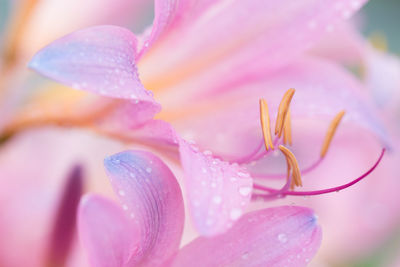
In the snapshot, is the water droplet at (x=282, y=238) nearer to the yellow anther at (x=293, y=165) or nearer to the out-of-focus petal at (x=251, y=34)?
the yellow anther at (x=293, y=165)

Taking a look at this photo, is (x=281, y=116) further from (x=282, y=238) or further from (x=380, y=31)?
(x=380, y=31)

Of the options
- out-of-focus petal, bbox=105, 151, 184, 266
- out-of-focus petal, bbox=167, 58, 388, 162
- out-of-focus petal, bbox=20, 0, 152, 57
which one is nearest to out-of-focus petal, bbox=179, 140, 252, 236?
out-of-focus petal, bbox=105, 151, 184, 266

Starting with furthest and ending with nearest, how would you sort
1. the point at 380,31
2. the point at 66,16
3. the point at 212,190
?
the point at 380,31
the point at 66,16
the point at 212,190

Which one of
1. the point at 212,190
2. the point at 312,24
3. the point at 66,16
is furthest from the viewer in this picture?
the point at 66,16

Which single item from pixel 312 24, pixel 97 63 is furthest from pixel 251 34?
pixel 97 63

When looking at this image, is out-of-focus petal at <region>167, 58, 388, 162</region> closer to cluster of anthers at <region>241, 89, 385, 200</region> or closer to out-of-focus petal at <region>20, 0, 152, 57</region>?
cluster of anthers at <region>241, 89, 385, 200</region>

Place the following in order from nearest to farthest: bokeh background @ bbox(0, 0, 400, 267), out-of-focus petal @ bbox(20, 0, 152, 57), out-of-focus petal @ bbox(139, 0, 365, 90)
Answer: out-of-focus petal @ bbox(139, 0, 365, 90), out-of-focus petal @ bbox(20, 0, 152, 57), bokeh background @ bbox(0, 0, 400, 267)

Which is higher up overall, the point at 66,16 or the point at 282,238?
the point at 66,16
